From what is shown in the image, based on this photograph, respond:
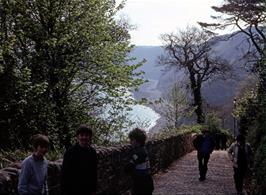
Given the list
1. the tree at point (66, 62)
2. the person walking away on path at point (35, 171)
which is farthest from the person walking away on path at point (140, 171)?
the tree at point (66, 62)

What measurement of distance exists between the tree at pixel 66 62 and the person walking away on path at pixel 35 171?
1480 cm

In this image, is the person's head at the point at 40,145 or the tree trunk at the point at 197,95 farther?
the tree trunk at the point at 197,95

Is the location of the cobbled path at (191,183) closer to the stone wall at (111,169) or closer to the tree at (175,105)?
the stone wall at (111,169)

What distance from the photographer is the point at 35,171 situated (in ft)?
19.5

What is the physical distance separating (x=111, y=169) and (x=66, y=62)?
38.7 feet

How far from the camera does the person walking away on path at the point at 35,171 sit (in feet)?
19.2

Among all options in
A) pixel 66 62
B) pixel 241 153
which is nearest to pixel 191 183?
pixel 241 153

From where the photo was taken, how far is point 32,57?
22750 mm

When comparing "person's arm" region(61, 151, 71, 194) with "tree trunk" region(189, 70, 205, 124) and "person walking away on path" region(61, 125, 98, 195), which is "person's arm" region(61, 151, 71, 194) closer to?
"person walking away on path" region(61, 125, 98, 195)

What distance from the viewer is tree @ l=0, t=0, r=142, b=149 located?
21609 mm

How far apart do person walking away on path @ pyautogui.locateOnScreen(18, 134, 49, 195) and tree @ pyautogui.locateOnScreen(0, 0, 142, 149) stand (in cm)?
1480

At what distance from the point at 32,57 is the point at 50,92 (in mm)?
1797

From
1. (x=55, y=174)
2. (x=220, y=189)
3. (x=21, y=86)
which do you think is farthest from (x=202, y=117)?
(x=55, y=174)

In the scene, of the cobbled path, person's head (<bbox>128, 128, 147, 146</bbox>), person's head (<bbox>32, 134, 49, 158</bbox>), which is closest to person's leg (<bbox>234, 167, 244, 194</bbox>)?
the cobbled path
